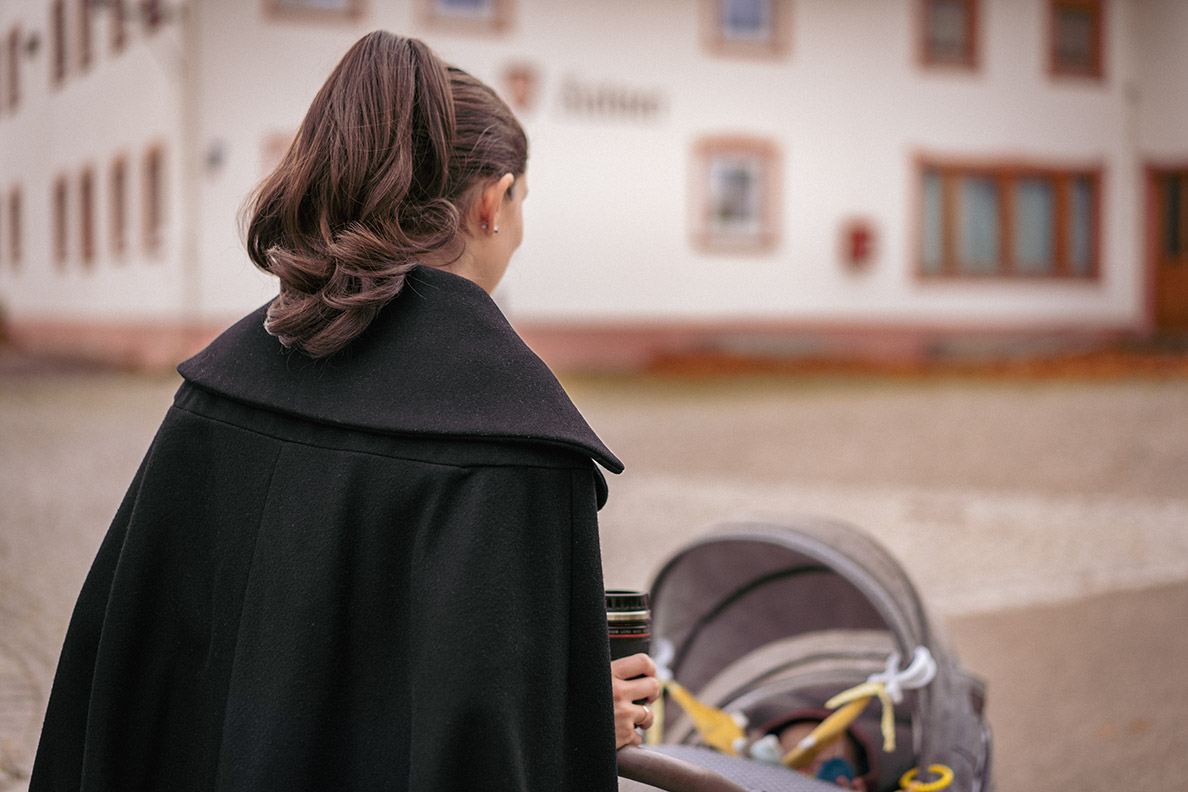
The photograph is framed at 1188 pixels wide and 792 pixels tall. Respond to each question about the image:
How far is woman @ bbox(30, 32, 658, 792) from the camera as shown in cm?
150

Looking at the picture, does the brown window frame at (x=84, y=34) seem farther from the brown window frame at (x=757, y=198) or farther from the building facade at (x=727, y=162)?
the brown window frame at (x=757, y=198)

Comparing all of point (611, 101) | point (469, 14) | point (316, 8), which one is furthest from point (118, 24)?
point (611, 101)

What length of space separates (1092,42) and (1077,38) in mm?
299

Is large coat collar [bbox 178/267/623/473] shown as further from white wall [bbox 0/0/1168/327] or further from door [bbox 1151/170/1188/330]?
door [bbox 1151/170/1188/330]

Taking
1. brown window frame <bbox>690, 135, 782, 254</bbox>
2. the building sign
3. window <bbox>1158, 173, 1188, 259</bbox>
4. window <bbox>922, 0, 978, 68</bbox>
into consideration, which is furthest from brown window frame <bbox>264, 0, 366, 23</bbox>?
window <bbox>1158, 173, 1188, 259</bbox>

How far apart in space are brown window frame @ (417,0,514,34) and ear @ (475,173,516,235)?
58.6 ft

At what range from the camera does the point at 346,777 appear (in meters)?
1.61

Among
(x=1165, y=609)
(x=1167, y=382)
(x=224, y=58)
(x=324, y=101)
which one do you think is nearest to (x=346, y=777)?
(x=324, y=101)

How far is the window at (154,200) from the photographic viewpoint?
62.6 feet

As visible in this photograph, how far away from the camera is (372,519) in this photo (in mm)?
1556

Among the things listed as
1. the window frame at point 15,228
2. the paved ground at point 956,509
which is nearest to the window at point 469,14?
the paved ground at point 956,509

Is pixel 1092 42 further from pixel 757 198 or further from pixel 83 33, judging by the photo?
pixel 83 33

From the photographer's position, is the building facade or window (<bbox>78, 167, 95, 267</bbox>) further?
window (<bbox>78, 167, 95, 267</bbox>)

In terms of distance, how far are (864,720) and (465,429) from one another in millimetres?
2035
